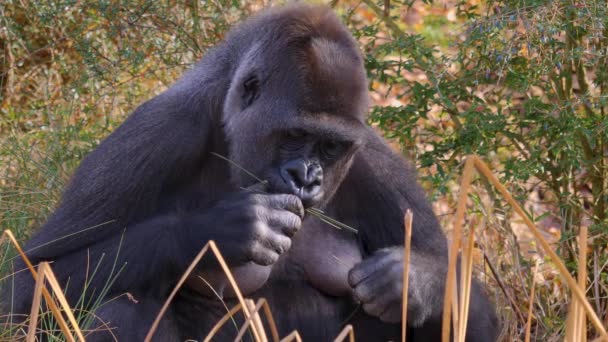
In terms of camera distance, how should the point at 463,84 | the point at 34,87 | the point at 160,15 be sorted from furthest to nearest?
the point at 34,87 < the point at 160,15 < the point at 463,84

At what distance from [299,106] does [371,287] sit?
69 centimetres

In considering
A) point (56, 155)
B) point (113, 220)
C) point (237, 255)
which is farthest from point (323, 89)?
point (56, 155)

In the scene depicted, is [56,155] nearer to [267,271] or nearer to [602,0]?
[267,271]

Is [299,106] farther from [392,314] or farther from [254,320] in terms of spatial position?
[254,320]

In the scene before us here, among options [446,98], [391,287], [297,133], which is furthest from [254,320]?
[446,98]

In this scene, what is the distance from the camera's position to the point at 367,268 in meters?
3.33

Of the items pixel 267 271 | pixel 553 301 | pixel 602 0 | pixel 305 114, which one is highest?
pixel 602 0

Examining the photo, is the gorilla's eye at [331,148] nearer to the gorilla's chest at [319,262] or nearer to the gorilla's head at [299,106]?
the gorilla's head at [299,106]

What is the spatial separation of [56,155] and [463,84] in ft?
6.47

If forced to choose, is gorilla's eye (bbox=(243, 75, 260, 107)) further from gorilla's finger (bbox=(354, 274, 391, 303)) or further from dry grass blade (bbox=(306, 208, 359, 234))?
gorilla's finger (bbox=(354, 274, 391, 303))

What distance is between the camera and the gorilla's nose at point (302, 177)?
9.89ft

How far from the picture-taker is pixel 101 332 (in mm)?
3041

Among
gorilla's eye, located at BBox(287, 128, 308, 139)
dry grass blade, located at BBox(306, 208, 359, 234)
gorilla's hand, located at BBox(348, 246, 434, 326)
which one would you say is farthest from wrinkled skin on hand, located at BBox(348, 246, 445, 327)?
gorilla's eye, located at BBox(287, 128, 308, 139)

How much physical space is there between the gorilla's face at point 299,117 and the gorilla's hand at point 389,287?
0.30 m
